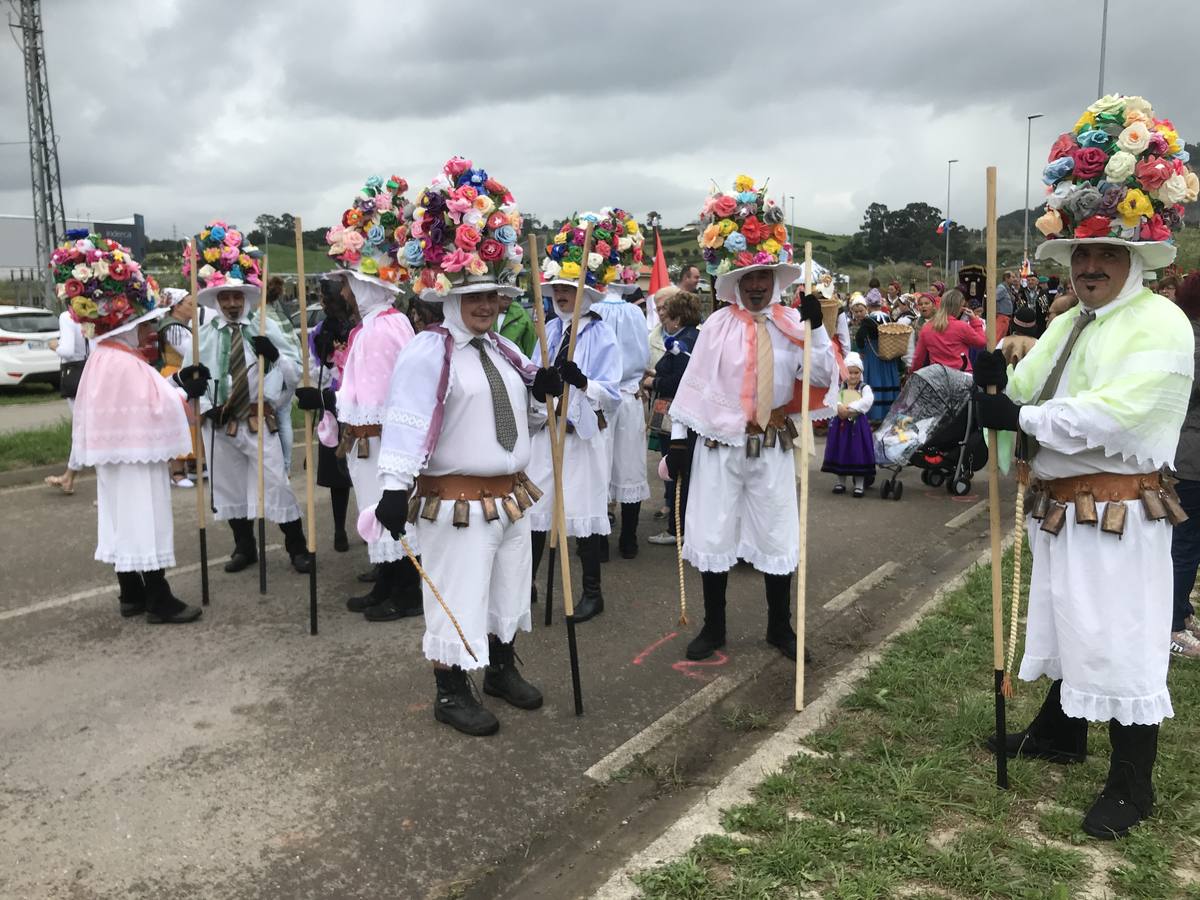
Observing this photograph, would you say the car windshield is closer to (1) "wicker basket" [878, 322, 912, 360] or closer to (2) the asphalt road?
(2) the asphalt road

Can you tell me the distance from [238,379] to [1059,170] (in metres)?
5.25

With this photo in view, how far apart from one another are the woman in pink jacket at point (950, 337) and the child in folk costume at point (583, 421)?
524cm

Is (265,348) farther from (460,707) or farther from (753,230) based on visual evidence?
(753,230)

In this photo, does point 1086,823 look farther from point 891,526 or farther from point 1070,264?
point 891,526

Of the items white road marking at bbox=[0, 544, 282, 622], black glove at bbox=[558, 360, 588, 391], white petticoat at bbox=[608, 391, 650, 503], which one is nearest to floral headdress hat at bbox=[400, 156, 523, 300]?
black glove at bbox=[558, 360, 588, 391]

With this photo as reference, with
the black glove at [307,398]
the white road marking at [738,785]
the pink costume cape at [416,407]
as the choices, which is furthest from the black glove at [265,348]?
the white road marking at [738,785]

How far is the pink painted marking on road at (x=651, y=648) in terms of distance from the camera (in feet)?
17.0

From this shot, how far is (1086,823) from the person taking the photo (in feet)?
11.1

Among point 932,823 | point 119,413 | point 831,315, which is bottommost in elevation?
point 932,823

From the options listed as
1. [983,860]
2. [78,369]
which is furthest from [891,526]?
[78,369]

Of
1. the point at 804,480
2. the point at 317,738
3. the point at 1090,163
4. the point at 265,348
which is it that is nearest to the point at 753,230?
the point at 804,480

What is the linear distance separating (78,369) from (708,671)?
5.07m

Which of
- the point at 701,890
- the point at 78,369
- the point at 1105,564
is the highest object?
the point at 78,369

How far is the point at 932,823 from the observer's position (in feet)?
11.3
